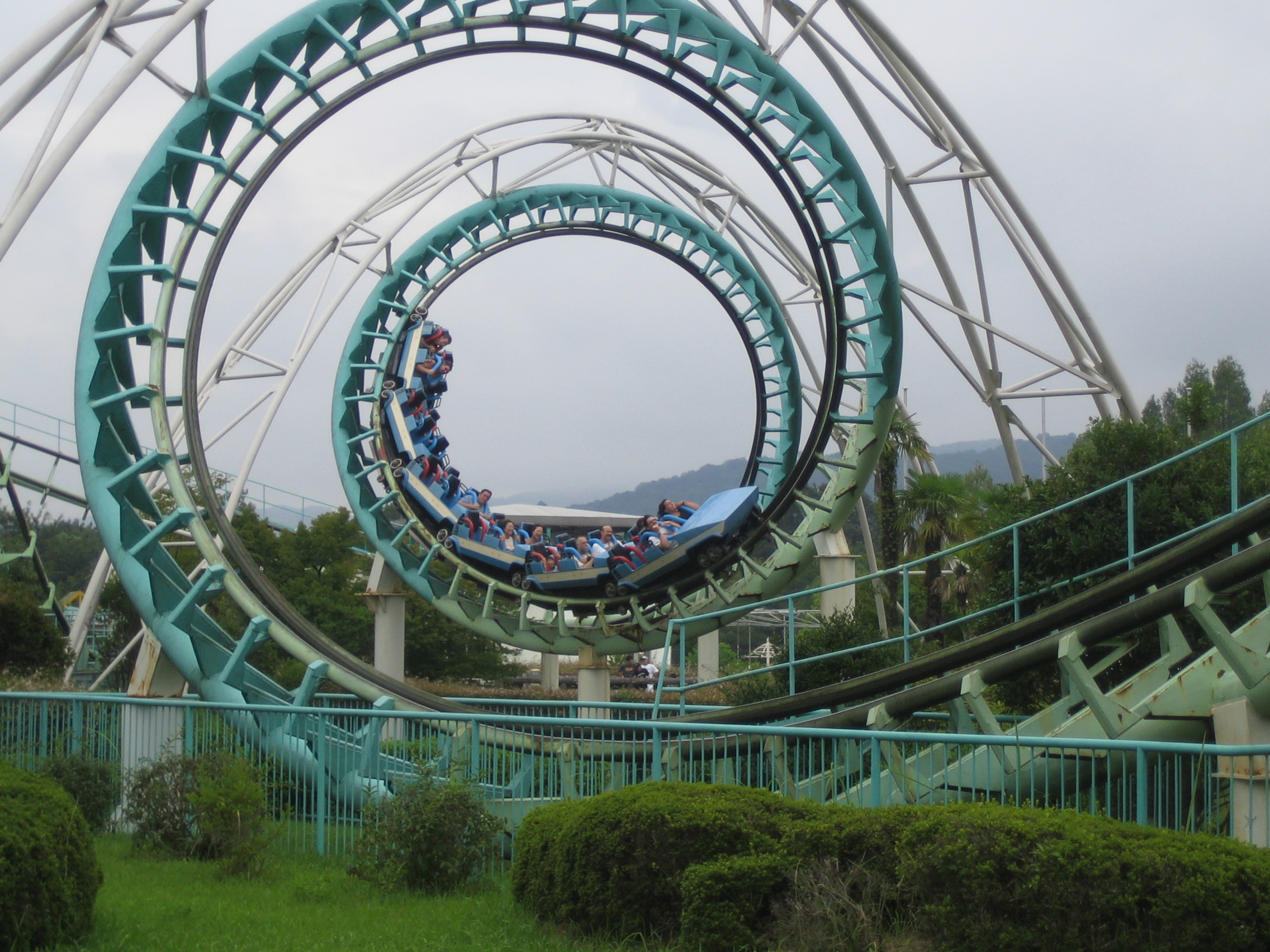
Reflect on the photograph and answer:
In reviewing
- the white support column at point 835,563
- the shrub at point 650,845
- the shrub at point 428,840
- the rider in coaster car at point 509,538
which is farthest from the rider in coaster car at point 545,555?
the shrub at point 650,845

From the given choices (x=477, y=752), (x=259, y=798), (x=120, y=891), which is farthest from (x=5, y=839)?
(x=477, y=752)

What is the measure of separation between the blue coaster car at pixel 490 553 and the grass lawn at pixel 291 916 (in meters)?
A: 14.4

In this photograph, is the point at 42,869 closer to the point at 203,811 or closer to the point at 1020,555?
the point at 203,811

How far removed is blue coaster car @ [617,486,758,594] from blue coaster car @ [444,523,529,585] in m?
2.62

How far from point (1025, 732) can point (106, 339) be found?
8.72 metres

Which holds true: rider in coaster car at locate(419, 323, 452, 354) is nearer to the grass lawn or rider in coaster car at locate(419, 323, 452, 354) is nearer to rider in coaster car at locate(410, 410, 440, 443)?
rider in coaster car at locate(410, 410, 440, 443)

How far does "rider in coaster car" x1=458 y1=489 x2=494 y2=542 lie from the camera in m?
23.4

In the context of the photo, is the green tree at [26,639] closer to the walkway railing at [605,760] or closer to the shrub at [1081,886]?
the walkway railing at [605,760]

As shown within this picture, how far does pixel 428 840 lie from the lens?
7.76 meters

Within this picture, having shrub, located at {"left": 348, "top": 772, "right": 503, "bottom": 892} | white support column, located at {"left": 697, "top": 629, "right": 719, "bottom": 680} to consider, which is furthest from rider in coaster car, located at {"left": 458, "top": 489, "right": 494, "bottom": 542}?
shrub, located at {"left": 348, "top": 772, "right": 503, "bottom": 892}

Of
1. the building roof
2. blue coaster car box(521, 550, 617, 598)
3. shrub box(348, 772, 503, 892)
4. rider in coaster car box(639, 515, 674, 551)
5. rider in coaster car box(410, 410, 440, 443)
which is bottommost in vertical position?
shrub box(348, 772, 503, 892)

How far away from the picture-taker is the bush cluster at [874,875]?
4.79 metres

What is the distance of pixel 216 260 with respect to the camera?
1255 centimetres

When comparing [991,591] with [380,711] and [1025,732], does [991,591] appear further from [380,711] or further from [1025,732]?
[380,711]
